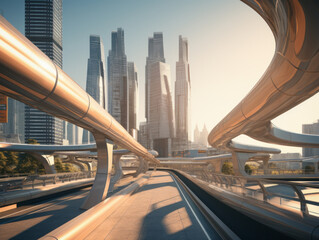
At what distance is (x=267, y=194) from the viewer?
15.9 ft

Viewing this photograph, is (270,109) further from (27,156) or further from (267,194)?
(27,156)

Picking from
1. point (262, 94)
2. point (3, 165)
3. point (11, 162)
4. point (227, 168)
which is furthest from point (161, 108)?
point (262, 94)

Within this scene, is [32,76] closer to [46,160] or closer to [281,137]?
[281,137]

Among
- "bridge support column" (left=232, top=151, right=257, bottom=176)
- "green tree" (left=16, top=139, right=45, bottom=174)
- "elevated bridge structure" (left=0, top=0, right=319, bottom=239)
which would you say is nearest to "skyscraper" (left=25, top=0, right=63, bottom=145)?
"green tree" (left=16, top=139, right=45, bottom=174)

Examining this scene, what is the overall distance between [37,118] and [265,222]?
138460 millimetres

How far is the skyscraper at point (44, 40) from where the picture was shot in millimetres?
120625

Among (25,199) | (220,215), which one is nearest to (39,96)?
(220,215)

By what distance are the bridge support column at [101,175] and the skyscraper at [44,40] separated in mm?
128528

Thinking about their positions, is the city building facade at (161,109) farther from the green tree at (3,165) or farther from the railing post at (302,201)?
the railing post at (302,201)

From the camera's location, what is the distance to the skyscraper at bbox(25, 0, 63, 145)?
12062 cm

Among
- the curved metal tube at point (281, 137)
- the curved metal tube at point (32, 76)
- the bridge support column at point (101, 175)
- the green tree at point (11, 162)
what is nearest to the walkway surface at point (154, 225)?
the bridge support column at point (101, 175)

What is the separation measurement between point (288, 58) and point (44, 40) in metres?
166

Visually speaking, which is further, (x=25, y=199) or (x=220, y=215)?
(x=25, y=199)

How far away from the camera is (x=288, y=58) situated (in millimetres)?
3775
